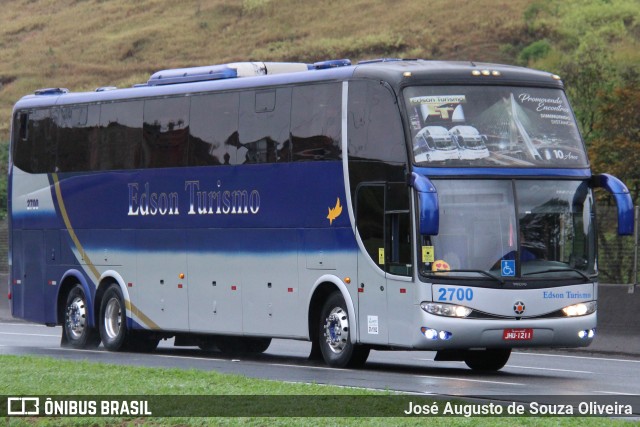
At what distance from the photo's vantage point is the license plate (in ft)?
60.0

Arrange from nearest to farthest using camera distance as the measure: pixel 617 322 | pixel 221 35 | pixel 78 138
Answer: pixel 617 322, pixel 78 138, pixel 221 35

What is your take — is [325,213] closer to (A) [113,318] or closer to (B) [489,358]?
(B) [489,358]

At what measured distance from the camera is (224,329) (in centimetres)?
2250

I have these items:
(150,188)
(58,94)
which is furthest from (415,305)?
(58,94)

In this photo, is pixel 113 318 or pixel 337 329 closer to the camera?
pixel 337 329

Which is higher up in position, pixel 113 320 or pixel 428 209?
pixel 428 209

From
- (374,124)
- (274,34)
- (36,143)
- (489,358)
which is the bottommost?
(489,358)

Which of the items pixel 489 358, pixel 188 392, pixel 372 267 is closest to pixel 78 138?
pixel 372 267

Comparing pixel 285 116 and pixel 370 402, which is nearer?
pixel 370 402

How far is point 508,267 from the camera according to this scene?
1841 cm

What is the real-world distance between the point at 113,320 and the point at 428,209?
8993mm

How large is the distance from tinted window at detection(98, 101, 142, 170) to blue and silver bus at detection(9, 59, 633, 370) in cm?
3

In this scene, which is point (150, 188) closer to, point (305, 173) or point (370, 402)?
point (305, 173)

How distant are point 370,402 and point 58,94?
1486 centimetres
